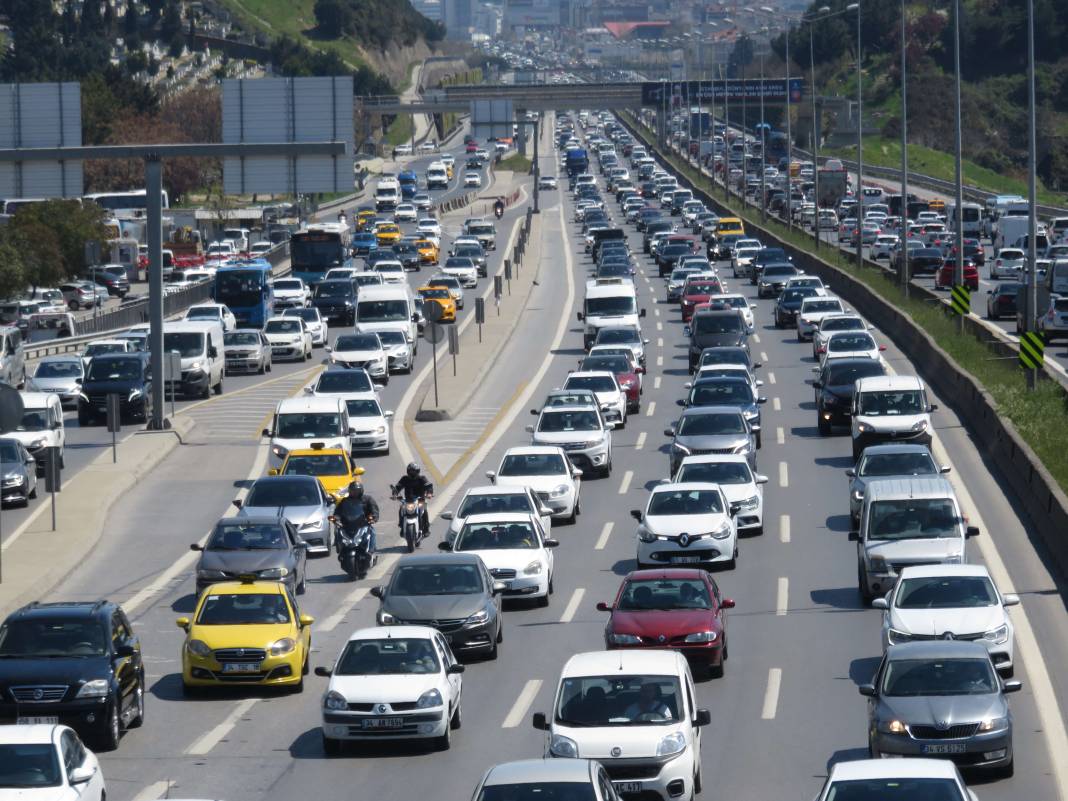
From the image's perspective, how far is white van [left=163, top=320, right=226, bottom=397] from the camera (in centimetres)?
5369

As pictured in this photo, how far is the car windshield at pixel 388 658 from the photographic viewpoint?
2172cm

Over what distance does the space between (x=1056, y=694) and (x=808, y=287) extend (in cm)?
4389

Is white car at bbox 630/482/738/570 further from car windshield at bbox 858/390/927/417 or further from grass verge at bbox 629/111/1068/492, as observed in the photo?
car windshield at bbox 858/390/927/417

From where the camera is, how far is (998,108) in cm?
19488

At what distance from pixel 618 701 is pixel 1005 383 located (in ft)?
91.0

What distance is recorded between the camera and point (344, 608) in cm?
3006

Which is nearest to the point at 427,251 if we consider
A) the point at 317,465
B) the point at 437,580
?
the point at 317,465

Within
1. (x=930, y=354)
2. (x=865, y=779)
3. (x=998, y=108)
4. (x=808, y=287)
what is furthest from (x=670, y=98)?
(x=865, y=779)

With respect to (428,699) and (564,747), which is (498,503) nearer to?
(428,699)

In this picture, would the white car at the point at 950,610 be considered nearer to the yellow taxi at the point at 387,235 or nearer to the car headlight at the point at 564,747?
the car headlight at the point at 564,747

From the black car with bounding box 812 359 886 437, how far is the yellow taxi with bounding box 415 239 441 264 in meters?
51.9

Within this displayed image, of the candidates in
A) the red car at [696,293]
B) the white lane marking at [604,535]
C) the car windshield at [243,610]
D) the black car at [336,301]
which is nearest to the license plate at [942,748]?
the car windshield at [243,610]

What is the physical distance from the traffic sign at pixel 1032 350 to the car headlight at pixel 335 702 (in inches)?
986

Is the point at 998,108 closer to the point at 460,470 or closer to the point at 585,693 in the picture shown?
the point at 460,470
